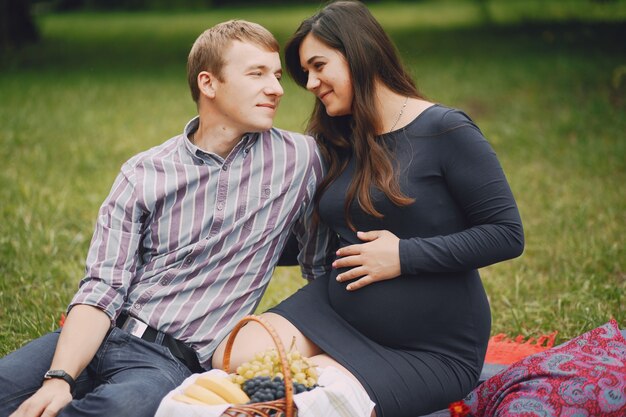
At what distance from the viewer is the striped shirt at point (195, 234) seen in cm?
338

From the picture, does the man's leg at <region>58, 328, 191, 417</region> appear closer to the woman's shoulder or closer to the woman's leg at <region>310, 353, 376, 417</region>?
the woman's leg at <region>310, 353, 376, 417</region>

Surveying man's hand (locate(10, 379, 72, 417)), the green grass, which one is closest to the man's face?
the green grass

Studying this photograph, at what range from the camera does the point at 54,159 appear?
28.8 feet

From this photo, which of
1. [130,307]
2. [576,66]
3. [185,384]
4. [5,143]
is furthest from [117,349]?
[576,66]

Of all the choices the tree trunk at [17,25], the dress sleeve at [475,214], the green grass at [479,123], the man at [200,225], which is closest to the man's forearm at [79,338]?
the man at [200,225]

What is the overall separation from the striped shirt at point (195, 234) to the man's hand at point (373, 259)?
0.42 meters

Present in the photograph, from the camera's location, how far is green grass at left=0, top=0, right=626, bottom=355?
5352mm

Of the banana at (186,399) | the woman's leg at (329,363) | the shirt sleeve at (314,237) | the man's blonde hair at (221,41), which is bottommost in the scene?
the woman's leg at (329,363)

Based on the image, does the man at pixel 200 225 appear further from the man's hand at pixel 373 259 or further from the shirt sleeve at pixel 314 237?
the man's hand at pixel 373 259

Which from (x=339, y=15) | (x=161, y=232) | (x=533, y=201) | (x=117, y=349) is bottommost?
(x=533, y=201)

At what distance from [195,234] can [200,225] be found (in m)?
0.04

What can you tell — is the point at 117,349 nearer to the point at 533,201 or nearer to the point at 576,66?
the point at 533,201

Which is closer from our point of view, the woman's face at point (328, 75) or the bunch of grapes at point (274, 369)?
the bunch of grapes at point (274, 369)

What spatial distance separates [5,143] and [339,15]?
22.1 feet
